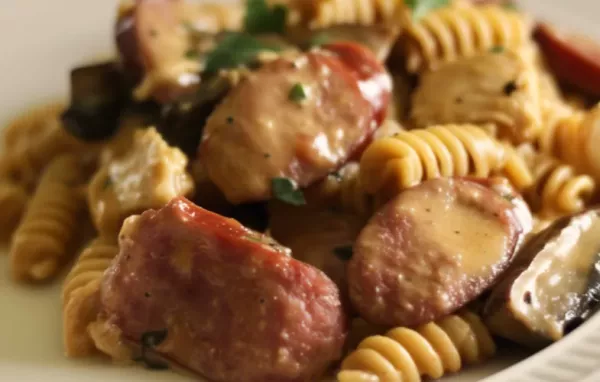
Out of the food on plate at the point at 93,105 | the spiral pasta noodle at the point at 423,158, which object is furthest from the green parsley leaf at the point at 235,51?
the spiral pasta noodle at the point at 423,158

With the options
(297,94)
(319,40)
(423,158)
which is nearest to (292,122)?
(297,94)

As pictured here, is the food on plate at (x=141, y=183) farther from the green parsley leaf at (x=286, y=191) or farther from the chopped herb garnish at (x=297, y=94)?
the chopped herb garnish at (x=297, y=94)

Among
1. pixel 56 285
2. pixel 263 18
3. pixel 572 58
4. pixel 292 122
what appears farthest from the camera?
pixel 572 58

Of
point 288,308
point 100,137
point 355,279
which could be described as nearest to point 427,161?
point 355,279

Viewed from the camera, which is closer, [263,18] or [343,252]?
[343,252]

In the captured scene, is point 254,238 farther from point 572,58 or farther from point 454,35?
point 572,58

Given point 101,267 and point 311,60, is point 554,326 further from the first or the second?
point 101,267
